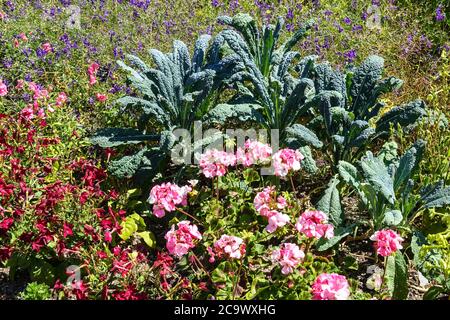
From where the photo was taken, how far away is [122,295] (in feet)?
9.91

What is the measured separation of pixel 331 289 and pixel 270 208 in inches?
27.3

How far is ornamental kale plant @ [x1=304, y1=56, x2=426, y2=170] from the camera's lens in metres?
3.93

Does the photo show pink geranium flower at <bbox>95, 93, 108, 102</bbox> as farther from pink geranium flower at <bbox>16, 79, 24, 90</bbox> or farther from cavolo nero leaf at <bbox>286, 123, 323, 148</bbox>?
cavolo nero leaf at <bbox>286, 123, 323, 148</bbox>

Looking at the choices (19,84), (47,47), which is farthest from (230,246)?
(47,47)

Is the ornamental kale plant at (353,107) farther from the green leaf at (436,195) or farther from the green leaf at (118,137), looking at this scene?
the green leaf at (118,137)

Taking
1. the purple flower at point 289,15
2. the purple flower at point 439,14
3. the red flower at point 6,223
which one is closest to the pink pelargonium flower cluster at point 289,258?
the red flower at point 6,223

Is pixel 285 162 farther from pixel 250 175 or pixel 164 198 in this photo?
pixel 164 198

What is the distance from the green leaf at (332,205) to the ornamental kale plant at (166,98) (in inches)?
39.5

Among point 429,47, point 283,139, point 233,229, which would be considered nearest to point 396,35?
point 429,47

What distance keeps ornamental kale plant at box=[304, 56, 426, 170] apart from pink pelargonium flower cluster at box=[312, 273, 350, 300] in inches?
51.1

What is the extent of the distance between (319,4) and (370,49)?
3.57ft

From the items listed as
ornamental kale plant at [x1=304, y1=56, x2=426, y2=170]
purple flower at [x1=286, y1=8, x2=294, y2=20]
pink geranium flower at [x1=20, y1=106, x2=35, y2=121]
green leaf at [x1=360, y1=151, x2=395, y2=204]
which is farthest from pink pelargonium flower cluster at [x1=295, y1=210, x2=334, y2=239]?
purple flower at [x1=286, y1=8, x2=294, y2=20]

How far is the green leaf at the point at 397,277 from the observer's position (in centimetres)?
318

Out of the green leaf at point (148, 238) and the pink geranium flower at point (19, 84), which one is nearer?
the green leaf at point (148, 238)
